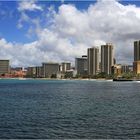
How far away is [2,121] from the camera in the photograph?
5109cm

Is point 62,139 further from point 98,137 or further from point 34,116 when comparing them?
point 34,116

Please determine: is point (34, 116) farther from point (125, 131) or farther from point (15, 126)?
point (125, 131)

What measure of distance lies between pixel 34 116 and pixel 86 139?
63.6 ft

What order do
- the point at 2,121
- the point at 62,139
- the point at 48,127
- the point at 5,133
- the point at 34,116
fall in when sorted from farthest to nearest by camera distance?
the point at 34,116
the point at 2,121
the point at 48,127
the point at 5,133
the point at 62,139

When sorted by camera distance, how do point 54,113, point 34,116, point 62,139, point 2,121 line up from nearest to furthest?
1. point 62,139
2. point 2,121
3. point 34,116
4. point 54,113

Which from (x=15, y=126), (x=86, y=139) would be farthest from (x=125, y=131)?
(x=15, y=126)

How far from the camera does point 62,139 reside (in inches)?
1517

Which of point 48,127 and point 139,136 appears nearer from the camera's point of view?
point 139,136

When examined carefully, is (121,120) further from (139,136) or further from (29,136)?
(29,136)

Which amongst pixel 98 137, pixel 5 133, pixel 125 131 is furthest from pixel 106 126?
pixel 5 133

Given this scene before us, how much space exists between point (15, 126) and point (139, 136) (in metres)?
16.6

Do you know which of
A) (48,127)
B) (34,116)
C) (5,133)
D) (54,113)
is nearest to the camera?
(5,133)

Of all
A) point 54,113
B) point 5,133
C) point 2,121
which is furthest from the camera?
point 54,113

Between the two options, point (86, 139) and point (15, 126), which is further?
point (15, 126)
